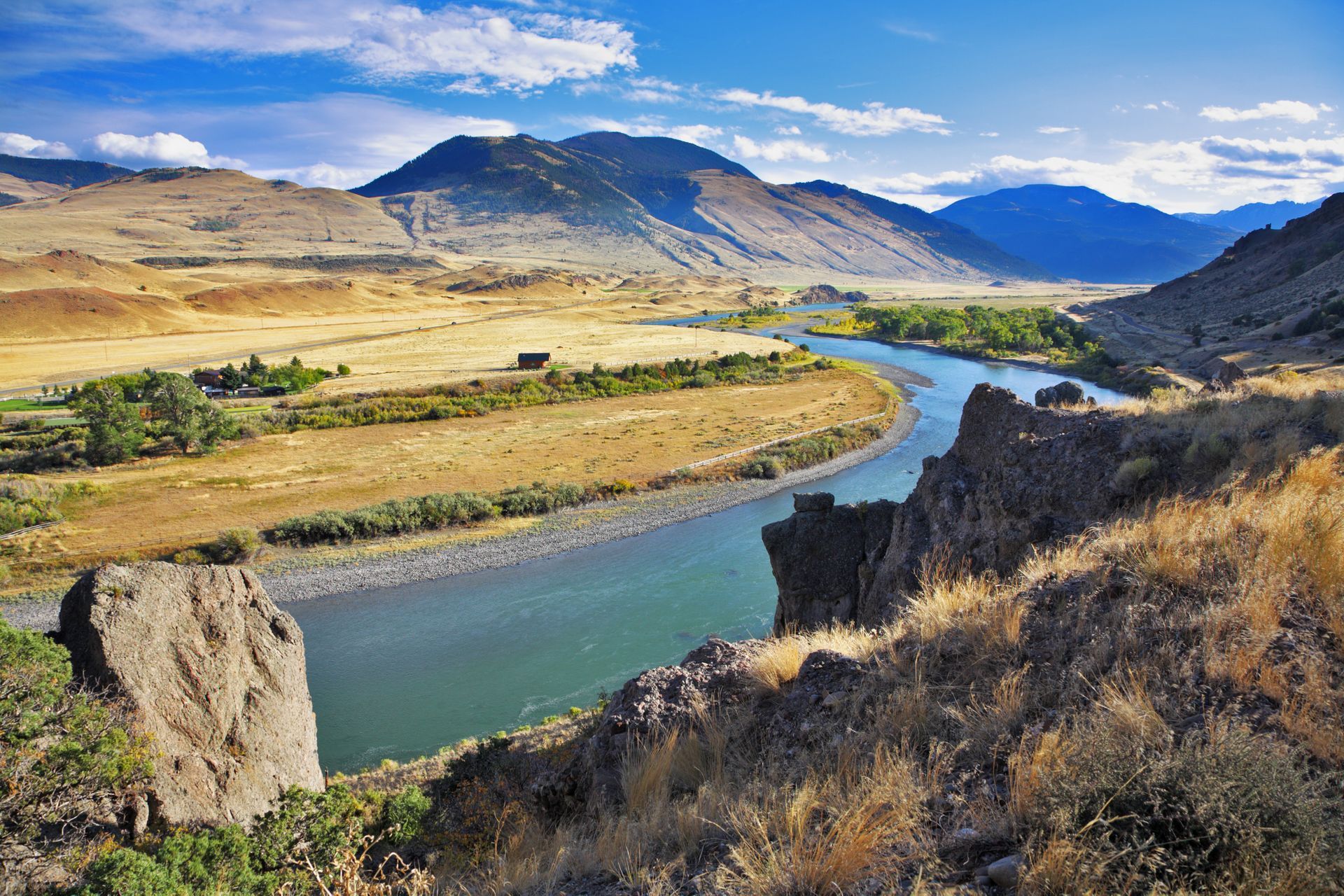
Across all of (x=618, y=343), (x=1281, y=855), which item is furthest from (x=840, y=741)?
(x=618, y=343)

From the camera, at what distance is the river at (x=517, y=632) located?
58.9 feet

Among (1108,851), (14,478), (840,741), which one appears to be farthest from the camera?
(14,478)

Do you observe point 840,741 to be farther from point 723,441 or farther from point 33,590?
point 723,441

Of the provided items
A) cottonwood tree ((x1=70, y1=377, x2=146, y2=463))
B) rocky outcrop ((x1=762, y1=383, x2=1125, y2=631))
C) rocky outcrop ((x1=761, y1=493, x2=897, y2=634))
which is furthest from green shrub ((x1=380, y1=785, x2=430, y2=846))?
cottonwood tree ((x1=70, y1=377, x2=146, y2=463))

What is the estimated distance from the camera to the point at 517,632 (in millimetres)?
22375

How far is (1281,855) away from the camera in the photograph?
10.2ft

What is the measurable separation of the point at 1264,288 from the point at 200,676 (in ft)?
352

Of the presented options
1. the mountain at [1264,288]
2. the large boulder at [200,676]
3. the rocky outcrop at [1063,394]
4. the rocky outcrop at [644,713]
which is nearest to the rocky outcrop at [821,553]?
the rocky outcrop at [1063,394]

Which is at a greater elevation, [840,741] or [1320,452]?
[1320,452]

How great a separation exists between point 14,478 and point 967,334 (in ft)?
336

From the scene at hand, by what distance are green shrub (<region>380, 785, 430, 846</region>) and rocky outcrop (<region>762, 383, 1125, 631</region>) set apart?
7205 millimetres

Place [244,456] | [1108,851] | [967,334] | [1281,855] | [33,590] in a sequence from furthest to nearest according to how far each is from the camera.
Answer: [967,334] → [244,456] → [33,590] → [1108,851] → [1281,855]

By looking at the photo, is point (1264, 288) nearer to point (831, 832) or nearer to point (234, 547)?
point (234, 547)

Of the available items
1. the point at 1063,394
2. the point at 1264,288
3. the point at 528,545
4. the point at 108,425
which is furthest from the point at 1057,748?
the point at 1264,288
